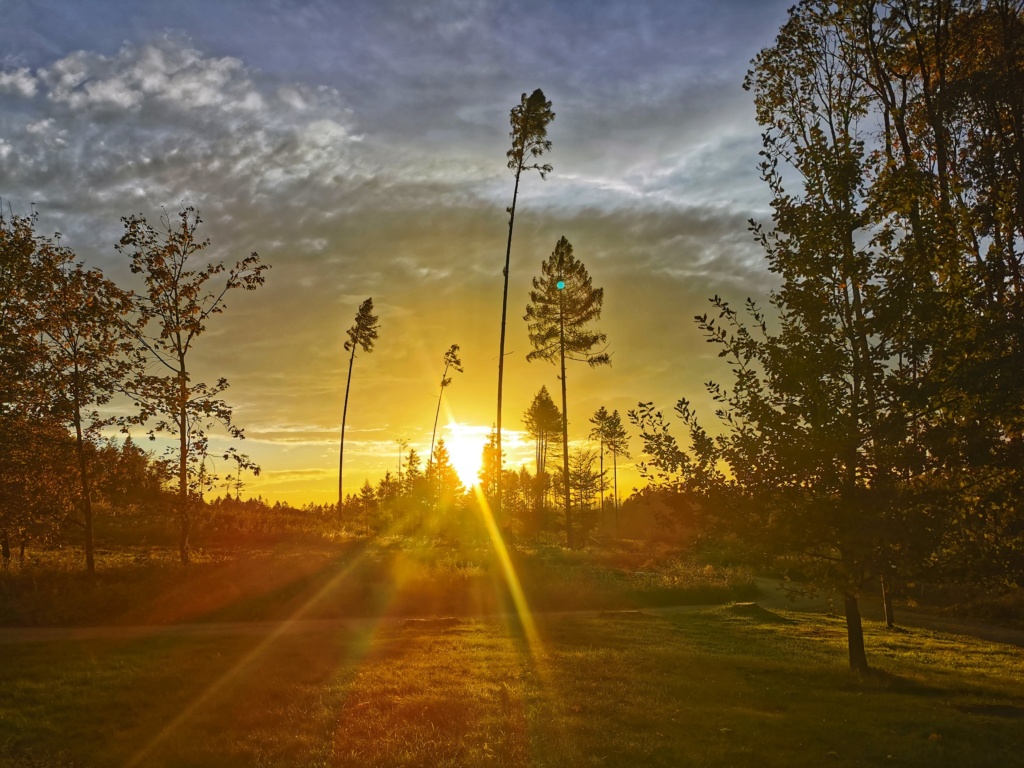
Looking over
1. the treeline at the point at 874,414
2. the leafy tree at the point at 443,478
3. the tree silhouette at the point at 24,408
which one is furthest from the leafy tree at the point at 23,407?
the leafy tree at the point at 443,478

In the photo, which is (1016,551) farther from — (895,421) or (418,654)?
(418,654)

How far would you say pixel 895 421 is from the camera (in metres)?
11.3

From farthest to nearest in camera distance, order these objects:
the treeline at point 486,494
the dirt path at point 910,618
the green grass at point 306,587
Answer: the treeline at point 486,494, the dirt path at point 910,618, the green grass at point 306,587

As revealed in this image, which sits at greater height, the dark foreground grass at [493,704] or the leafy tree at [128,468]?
the leafy tree at [128,468]

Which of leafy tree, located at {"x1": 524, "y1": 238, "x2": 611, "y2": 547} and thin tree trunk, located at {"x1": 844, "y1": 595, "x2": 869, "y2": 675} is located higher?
leafy tree, located at {"x1": 524, "y1": 238, "x2": 611, "y2": 547}

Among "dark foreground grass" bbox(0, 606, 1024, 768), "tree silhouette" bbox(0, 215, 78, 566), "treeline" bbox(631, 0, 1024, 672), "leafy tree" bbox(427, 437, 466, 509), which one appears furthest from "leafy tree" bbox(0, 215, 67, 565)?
"leafy tree" bbox(427, 437, 466, 509)

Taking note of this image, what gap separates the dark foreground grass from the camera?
26.8ft

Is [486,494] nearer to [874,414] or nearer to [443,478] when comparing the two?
[443,478]

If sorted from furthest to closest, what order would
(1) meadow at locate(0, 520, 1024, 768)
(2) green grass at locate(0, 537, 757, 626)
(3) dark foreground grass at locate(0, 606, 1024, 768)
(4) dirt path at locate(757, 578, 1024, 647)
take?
(4) dirt path at locate(757, 578, 1024, 647) < (2) green grass at locate(0, 537, 757, 626) < (1) meadow at locate(0, 520, 1024, 768) < (3) dark foreground grass at locate(0, 606, 1024, 768)

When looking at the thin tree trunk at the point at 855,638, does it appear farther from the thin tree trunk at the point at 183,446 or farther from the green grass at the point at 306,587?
the thin tree trunk at the point at 183,446

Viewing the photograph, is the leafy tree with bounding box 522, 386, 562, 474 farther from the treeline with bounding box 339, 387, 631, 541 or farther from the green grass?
the green grass

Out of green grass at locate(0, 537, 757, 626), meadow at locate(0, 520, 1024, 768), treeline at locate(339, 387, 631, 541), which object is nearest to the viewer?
meadow at locate(0, 520, 1024, 768)

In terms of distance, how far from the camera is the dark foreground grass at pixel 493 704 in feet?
26.8

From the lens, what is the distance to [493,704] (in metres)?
10.1
